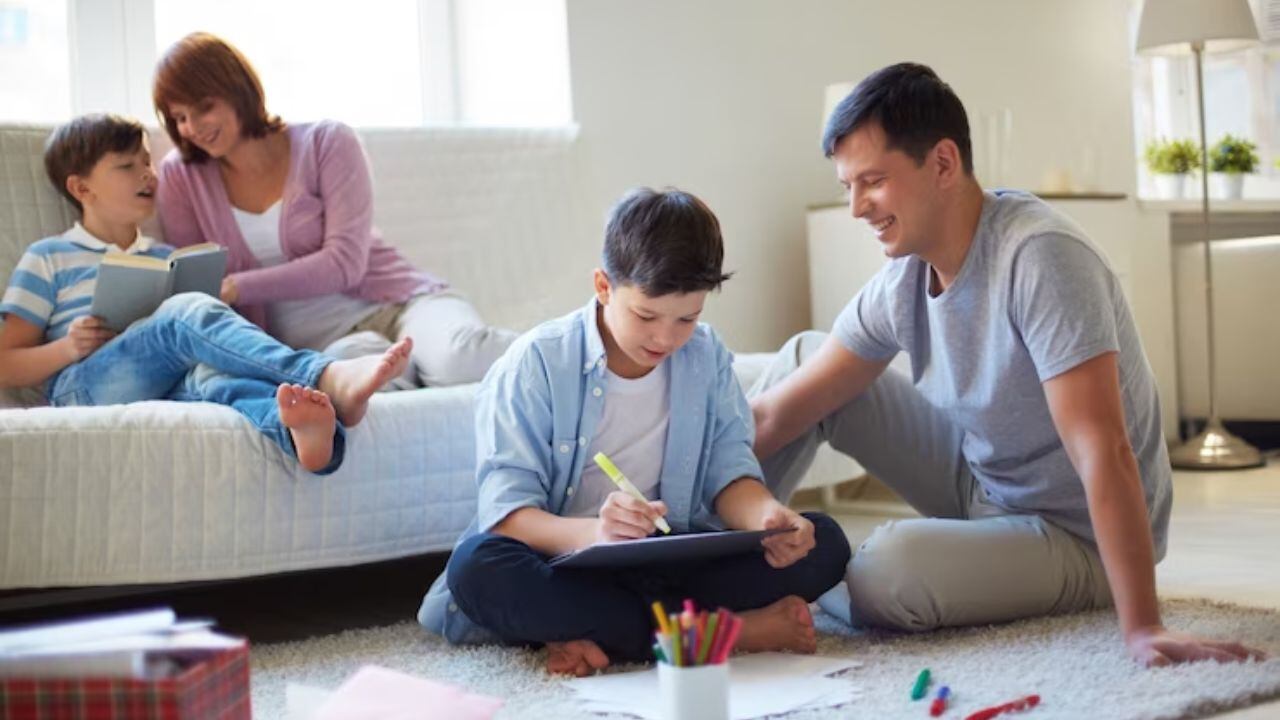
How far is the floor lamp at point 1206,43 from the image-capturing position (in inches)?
156

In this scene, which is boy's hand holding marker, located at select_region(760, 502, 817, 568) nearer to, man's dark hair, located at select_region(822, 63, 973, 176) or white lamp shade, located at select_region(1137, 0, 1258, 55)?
man's dark hair, located at select_region(822, 63, 973, 176)

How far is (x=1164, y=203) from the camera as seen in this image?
4.37m

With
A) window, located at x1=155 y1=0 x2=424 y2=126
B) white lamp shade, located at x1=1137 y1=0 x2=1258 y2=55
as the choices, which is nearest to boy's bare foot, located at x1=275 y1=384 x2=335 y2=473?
window, located at x1=155 y1=0 x2=424 y2=126

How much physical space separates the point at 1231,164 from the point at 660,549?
11.0 ft

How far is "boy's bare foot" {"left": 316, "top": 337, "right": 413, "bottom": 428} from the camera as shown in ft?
6.73

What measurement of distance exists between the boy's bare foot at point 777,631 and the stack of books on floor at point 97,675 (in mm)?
905

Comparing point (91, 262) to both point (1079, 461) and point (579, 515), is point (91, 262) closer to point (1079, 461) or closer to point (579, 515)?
point (579, 515)

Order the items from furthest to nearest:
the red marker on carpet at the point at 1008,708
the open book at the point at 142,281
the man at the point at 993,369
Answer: the open book at the point at 142,281 < the man at the point at 993,369 < the red marker on carpet at the point at 1008,708

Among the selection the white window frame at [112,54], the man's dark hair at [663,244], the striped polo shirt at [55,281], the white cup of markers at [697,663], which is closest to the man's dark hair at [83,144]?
the striped polo shirt at [55,281]

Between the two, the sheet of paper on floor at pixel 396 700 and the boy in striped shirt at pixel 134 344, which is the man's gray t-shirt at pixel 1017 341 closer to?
the boy in striped shirt at pixel 134 344

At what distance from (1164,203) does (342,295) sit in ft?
8.71

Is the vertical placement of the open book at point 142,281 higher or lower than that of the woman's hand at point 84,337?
higher

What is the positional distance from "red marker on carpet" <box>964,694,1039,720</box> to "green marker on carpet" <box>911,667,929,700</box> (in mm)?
98

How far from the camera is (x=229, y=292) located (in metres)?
2.47
